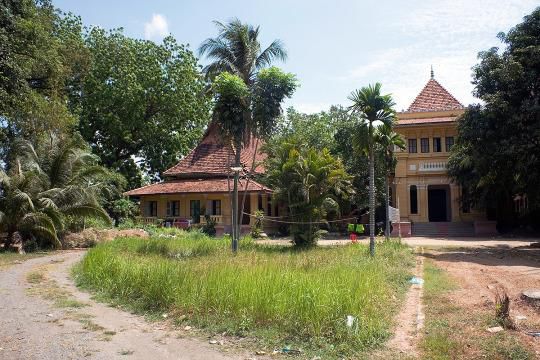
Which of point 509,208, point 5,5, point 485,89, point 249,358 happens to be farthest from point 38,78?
point 509,208

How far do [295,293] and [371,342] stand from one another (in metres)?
1.57

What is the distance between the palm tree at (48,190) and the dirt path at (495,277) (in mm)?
14861

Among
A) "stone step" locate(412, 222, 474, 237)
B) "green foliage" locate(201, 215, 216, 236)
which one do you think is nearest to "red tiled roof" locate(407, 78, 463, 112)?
"stone step" locate(412, 222, 474, 237)

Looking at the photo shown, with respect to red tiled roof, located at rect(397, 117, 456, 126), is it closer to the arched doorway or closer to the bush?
the arched doorway

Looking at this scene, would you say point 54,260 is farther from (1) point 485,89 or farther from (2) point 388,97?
(1) point 485,89

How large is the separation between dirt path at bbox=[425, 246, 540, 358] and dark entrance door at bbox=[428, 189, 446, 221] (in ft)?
41.5

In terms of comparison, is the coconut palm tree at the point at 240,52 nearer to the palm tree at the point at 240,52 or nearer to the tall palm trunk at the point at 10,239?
the palm tree at the point at 240,52

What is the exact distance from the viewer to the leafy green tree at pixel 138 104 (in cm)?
3703

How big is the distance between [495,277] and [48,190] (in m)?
17.2

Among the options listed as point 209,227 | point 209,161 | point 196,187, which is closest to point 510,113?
point 209,227

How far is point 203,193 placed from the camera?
31500 mm

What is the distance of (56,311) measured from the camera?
9055 millimetres

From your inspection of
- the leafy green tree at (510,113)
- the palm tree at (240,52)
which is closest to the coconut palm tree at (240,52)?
the palm tree at (240,52)

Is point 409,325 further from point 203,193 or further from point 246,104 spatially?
point 203,193
